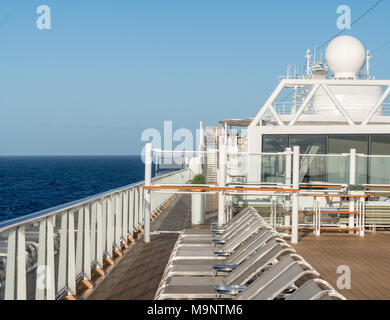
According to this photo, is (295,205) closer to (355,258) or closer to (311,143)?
(355,258)

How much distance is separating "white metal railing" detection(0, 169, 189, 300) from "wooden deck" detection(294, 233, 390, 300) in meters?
3.04

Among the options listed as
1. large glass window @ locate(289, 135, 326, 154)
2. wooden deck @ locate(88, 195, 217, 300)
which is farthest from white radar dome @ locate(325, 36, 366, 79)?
wooden deck @ locate(88, 195, 217, 300)

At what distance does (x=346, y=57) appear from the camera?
62.1 ft

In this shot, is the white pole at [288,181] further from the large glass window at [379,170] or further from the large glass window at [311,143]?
the large glass window at [311,143]

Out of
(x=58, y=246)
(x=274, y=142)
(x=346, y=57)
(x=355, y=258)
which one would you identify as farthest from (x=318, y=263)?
(x=346, y=57)

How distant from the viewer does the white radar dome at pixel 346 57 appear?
18938mm

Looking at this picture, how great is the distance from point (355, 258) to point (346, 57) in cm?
1268

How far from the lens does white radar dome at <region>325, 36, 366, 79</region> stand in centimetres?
1894

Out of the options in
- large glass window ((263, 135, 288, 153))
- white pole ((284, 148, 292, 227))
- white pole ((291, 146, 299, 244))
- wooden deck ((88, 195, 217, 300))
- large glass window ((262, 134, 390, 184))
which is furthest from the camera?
large glass window ((263, 135, 288, 153))

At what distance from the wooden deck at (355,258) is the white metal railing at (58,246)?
9.96 ft

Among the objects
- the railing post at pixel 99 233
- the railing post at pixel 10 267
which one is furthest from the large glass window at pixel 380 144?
the railing post at pixel 10 267

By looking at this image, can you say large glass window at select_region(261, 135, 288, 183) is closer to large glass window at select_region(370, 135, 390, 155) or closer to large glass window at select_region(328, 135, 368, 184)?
large glass window at select_region(328, 135, 368, 184)
